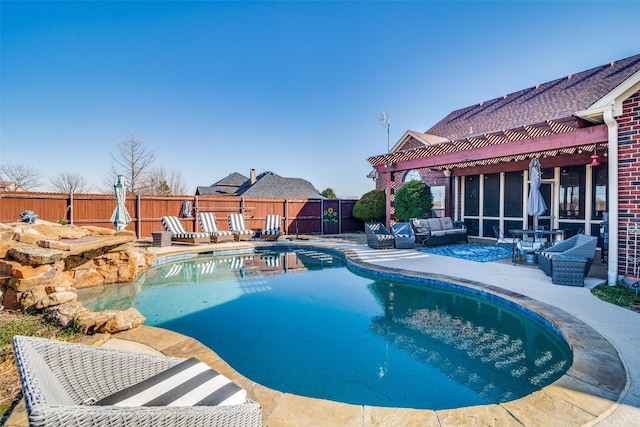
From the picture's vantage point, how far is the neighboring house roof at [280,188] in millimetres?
25000

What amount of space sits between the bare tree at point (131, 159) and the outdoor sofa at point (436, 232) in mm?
20299

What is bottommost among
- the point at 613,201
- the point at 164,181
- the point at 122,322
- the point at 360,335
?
the point at 360,335

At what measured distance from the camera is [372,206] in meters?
15.4

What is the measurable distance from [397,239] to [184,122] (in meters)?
13.4

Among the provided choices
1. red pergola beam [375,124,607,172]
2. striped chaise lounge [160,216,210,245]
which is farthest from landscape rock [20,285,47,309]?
red pergola beam [375,124,607,172]

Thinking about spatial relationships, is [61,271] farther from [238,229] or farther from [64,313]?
[238,229]

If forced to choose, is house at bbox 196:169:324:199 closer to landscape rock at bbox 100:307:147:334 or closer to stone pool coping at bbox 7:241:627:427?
landscape rock at bbox 100:307:147:334


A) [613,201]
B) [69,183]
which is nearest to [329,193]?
[69,183]

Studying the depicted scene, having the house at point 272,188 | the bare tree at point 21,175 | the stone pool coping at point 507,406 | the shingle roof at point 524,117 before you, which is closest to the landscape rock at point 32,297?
the stone pool coping at point 507,406

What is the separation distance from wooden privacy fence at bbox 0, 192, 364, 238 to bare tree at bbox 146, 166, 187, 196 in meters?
13.1

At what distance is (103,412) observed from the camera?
1.07 metres

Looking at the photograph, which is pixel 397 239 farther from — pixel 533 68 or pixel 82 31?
pixel 82 31

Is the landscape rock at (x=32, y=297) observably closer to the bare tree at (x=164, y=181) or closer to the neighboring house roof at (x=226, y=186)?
the bare tree at (x=164, y=181)

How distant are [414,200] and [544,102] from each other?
5670mm
